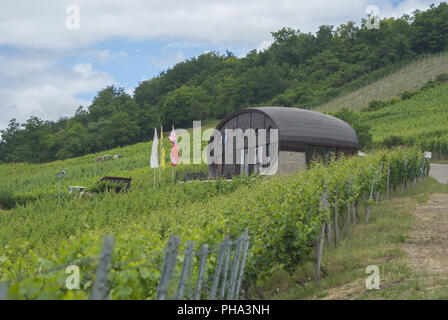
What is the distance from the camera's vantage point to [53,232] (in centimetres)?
1830

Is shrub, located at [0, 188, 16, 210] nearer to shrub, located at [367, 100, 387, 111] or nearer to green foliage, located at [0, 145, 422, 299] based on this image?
green foliage, located at [0, 145, 422, 299]

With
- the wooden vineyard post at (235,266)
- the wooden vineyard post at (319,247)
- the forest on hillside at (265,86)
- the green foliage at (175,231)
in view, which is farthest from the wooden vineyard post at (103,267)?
the forest on hillside at (265,86)

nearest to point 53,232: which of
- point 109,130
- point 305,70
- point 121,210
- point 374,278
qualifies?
point 121,210

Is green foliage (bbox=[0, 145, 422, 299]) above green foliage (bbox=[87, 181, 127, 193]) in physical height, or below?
above

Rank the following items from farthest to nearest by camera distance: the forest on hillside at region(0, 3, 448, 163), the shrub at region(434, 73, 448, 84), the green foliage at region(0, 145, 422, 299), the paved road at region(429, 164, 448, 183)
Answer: the forest on hillside at region(0, 3, 448, 163) < the shrub at region(434, 73, 448, 84) < the paved road at region(429, 164, 448, 183) < the green foliage at region(0, 145, 422, 299)

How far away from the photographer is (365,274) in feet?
25.3

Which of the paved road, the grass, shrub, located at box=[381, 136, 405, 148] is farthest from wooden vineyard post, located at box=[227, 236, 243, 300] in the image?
shrub, located at box=[381, 136, 405, 148]

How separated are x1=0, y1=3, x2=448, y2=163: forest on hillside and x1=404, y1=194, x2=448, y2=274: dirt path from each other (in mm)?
58732

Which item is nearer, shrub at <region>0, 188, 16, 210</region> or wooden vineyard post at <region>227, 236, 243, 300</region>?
wooden vineyard post at <region>227, 236, 243, 300</region>

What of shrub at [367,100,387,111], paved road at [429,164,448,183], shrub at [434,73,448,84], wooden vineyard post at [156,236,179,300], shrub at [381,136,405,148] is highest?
shrub at [434,73,448,84]

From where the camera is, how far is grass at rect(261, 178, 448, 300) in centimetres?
637

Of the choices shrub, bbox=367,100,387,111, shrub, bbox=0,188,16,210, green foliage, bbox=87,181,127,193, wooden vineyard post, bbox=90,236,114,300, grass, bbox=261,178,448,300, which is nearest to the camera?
wooden vineyard post, bbox=90,236,114,300

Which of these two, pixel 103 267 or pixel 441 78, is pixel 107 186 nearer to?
pixel 103 267

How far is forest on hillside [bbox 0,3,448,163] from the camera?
76.9m
